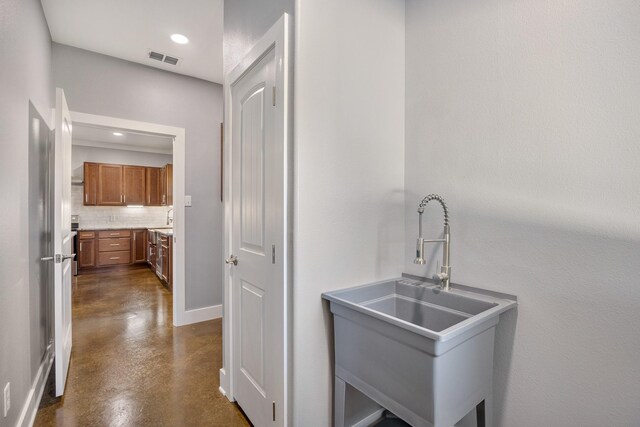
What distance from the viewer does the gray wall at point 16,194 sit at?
1.46m

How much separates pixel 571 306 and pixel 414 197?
85cm

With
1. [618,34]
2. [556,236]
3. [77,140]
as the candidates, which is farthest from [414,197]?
[77,140]

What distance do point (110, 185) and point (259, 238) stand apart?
6150 millimetres

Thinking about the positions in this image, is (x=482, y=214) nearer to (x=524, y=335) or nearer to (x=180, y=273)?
(x=524, y=335)

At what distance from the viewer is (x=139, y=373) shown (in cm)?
231

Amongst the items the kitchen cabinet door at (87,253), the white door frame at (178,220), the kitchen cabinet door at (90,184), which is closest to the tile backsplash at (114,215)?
the kitchen cabinet door at (90,184)

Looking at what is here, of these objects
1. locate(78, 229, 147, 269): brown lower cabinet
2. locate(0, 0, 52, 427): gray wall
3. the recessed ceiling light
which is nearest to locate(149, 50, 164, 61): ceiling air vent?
the recessed ceiling light

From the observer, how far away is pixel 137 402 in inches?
77.5

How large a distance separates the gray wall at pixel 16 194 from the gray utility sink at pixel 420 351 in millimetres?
1587

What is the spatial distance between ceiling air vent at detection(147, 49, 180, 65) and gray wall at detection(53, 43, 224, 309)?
0.22 meters

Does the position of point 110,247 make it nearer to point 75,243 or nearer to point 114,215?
point 75,243

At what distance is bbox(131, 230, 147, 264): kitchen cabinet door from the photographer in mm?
6301

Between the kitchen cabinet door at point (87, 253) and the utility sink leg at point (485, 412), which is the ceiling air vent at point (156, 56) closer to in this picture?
the utility sink leg at point (485, 412)

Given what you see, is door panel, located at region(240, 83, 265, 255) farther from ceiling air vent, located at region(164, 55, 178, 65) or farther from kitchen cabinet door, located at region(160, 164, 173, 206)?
kitchen cabinet door, located at region(160, 164, 173, 206)
